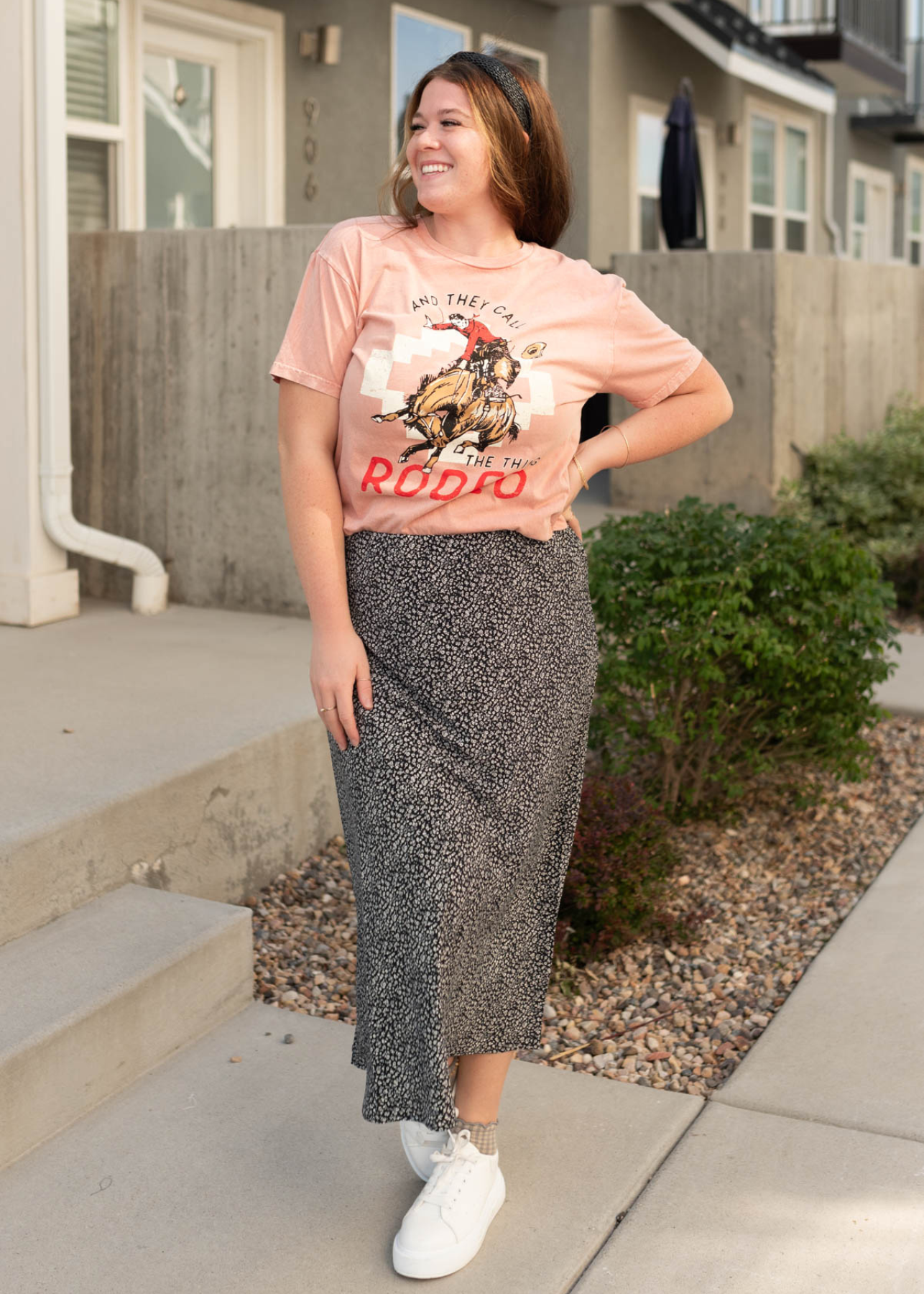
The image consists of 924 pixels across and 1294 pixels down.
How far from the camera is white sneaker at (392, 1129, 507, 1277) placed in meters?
2.28

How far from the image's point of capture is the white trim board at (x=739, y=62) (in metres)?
11.5

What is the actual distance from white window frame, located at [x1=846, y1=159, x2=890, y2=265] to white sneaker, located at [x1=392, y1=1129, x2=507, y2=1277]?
15514 millimetres

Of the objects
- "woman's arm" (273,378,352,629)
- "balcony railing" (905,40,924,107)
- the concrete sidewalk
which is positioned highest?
"balcony railing" (905,40,924,107)

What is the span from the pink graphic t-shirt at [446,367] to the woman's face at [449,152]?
8cm

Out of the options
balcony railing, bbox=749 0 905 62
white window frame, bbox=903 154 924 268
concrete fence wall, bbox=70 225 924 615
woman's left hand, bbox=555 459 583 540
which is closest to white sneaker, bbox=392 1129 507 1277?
woman's left hand, bbox=555 459 583 540

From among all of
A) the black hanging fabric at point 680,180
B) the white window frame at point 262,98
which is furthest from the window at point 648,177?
the white window frame at point 262,98

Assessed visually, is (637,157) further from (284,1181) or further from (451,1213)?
(451,1213)

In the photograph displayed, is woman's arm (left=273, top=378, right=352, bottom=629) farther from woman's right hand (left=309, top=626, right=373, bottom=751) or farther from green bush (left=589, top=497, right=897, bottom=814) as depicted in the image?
green bush (left=589, top=497, right=897, bottom=814)

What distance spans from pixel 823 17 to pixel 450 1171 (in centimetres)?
1446

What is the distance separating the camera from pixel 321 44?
8.28 meters

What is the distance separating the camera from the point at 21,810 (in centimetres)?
321

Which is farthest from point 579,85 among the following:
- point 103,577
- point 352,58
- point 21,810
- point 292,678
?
point 21,810

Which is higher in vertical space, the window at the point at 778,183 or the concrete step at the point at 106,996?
the window at the point at 778,183

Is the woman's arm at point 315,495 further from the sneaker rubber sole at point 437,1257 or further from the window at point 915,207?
the window at point 915,207
